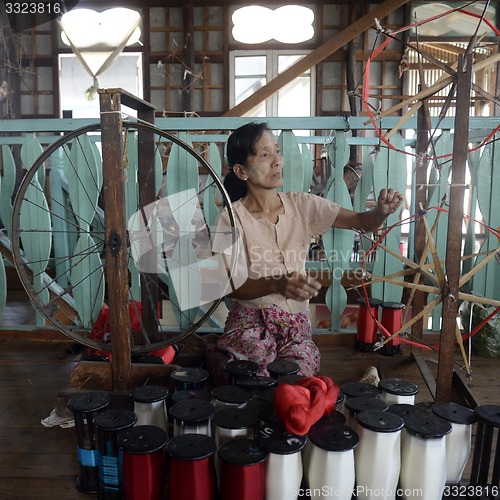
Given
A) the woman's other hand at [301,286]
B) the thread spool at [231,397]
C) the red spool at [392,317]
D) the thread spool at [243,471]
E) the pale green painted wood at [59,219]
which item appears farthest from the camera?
the pale green painted wood at [59,219]

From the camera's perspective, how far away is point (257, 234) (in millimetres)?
1693

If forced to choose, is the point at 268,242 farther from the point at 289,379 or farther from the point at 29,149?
the point at 29,149

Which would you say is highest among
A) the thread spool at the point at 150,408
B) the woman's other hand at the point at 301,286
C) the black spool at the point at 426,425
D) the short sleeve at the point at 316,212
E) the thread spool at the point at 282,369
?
the short sleeve at the point at 316,212

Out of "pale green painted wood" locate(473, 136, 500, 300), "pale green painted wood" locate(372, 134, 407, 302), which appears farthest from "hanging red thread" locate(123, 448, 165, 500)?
"pale green painted wood" locate(473, 136, 500, 300)

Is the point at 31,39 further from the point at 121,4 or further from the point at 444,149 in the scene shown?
the point at 444,149

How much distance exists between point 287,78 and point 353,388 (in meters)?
4.63

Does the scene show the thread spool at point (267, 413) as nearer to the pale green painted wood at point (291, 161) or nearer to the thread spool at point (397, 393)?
the thread spool at point (397, 393)

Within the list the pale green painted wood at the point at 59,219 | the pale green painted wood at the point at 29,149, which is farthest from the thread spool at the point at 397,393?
the pale green painted wood at the point at 29,149

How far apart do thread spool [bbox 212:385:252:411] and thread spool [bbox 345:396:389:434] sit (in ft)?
0.78

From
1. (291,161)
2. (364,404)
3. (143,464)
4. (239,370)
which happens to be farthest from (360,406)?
(291,161)

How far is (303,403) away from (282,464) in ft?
0.41

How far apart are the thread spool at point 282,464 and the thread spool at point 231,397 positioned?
15cm

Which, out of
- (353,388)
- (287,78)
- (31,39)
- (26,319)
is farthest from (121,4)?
(353,388)

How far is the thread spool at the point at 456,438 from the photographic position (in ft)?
3.51
